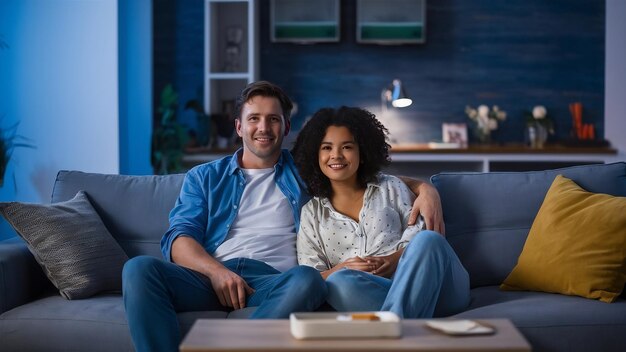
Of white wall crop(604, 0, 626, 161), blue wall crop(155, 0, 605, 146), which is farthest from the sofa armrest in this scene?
white wall crop(604, 0, 626, 161)

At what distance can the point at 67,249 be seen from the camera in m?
2.77

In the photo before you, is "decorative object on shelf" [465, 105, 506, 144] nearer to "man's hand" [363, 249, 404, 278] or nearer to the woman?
the woman

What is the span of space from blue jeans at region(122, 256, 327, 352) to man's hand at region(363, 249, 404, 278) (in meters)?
0.22

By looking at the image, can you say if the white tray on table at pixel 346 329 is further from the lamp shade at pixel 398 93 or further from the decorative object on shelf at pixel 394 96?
the lamp shade at pixel 398 93

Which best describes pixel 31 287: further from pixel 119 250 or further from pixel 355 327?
pixel 355 327

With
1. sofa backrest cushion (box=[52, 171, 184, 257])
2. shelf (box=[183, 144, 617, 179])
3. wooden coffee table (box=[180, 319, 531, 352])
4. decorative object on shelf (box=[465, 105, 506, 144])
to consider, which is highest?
decorative object on shelf (box=[465, 105, 506, 144])

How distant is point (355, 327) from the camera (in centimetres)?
171

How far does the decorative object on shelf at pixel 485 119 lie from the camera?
5863 millimetres

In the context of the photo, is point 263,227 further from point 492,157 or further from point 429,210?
point 492,157

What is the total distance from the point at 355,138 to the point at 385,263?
48cm

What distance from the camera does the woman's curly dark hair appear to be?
2.85 meters

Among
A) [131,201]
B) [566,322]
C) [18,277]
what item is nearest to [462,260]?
[566,322]

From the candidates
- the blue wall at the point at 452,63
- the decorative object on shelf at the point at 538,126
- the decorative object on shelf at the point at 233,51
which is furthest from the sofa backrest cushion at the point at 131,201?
the decorative object on shelf at the point at 538,126

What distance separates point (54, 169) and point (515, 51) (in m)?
3.39
